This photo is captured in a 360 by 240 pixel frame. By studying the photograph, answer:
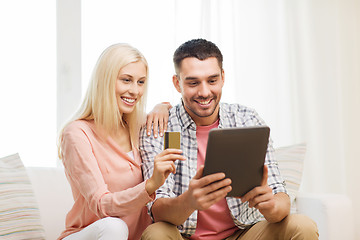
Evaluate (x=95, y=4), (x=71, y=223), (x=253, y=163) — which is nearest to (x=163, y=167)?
(x=253, y=163)

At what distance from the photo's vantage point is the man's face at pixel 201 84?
5.78 ft

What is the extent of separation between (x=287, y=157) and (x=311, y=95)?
106 cm

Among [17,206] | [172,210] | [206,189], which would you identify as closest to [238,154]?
[206,189]

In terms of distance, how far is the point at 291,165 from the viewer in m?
2.11

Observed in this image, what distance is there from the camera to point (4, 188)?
1808 millimetres

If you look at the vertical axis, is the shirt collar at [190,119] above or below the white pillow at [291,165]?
above

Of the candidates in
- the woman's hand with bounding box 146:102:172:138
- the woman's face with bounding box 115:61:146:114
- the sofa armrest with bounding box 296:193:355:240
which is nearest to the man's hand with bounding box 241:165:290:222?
the sofa armrest with bounding box 296:193:355:240

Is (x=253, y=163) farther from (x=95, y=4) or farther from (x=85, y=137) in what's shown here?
(x=95, y=4)

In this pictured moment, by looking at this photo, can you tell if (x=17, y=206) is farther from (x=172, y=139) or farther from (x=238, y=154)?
(x=238, y=154)

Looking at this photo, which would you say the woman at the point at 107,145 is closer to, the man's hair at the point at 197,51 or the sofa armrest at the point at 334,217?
the man's hair at the point at 197,51

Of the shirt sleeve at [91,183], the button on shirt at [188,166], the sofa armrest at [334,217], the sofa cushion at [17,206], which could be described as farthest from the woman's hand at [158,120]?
the sofa armrest at [334,217]

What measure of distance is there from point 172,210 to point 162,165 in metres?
0.22

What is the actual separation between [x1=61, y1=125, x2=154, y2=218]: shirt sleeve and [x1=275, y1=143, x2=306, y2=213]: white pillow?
0.88 meters

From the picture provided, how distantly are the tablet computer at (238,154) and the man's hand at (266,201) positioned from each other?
0.11ft
